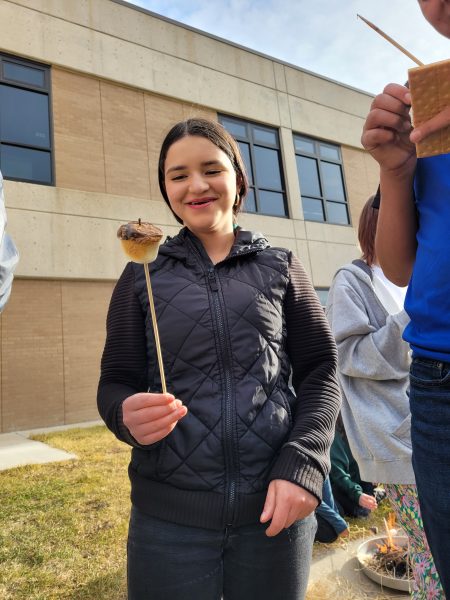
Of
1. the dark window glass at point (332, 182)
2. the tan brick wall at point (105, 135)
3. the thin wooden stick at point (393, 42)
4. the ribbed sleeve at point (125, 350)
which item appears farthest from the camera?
the dark window glass at point (332, 182)

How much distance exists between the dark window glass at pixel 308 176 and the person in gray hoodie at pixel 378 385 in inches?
480

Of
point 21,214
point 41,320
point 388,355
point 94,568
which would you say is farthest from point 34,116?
point 388,355

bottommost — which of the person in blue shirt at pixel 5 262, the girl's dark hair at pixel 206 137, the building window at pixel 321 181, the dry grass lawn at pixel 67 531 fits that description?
the dry grass lawn at pixel 67 531

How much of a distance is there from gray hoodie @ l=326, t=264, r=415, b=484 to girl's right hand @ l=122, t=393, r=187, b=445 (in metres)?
1.22

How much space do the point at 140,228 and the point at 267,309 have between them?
0.46 meters

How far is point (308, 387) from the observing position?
138 cm

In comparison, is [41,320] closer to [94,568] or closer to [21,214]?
[21,214]

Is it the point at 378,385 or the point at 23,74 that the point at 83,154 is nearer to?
the point at 23,74

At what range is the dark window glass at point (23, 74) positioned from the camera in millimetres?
9680

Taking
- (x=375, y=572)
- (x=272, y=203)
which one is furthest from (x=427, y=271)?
(x=272, y=203)

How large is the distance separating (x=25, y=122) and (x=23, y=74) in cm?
106

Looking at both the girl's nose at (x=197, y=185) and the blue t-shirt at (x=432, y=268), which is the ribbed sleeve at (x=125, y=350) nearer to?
the girl's nose at (x=197, y=185)

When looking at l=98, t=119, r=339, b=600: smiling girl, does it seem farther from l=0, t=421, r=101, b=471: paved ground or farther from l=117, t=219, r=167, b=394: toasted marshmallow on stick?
l=0, t=421, r=101, b=471: paved ground

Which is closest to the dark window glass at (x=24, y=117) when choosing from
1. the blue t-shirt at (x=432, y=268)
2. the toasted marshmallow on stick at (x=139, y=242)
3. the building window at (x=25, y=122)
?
the building window at (x=25, y=122)
